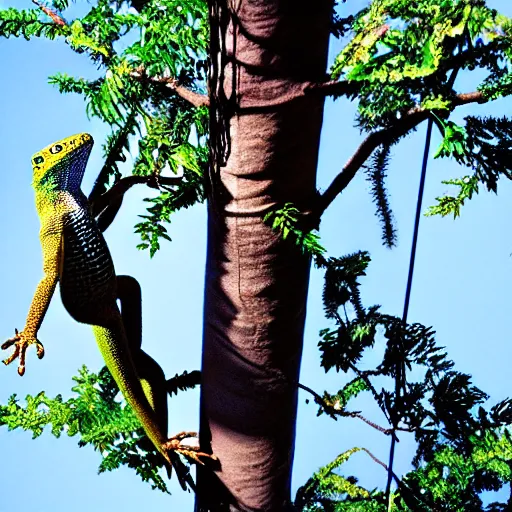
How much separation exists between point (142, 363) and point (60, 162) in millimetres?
282

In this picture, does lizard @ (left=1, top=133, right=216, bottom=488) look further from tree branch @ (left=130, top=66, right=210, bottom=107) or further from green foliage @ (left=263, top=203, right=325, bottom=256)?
green foliage @ (left=263, top=203, right=325, bottom=256)

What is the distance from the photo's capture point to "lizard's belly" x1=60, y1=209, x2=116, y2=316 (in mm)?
680

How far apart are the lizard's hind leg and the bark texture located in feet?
0.20

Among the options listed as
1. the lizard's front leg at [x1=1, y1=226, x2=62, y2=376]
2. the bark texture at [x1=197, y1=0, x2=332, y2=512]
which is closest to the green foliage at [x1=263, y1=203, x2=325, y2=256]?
the bark texture at [x1=197, y1=0, x2=332, y2=512]

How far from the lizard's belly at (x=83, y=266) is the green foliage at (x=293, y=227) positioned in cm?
19

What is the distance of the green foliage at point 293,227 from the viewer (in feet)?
2.00

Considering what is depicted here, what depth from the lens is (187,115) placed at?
2.23 feet

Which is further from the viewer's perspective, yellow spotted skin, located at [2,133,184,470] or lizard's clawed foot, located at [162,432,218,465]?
lizard's clawed foot, located at [162,432,218,465]

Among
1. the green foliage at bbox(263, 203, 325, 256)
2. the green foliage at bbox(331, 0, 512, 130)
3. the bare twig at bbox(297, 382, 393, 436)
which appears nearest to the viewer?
the green foliage at bbox(331, 0, 512, 130)

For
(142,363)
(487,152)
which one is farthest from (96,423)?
(487,152)

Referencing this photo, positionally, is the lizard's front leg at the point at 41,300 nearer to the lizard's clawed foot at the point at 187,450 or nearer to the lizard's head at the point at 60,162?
the lizard's head at the point at 60,162

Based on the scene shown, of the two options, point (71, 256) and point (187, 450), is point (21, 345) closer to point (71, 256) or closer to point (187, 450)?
point (71, 256)

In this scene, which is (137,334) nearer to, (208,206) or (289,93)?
(208,206)

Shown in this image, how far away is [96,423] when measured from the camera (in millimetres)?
795
